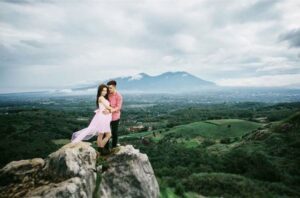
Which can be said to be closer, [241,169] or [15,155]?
[241,169]

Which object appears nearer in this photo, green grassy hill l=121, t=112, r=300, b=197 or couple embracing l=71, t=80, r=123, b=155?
couple embracing l=71, t=80, r=123, b=155

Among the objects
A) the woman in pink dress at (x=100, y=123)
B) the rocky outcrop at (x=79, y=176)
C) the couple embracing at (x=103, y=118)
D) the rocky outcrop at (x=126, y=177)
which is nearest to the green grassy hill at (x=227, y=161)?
the rocky outcrop at (x=126, y=177)

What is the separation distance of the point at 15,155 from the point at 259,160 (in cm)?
6785

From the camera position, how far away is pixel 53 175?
42.3ft

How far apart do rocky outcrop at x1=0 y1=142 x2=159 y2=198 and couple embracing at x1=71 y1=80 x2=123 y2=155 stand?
77cm

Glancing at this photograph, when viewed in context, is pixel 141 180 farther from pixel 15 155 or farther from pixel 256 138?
pixel 256 138

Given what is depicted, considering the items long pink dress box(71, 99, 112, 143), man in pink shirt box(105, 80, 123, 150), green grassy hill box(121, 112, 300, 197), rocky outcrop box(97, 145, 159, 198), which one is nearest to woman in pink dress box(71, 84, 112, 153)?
long pink dress box(71, 99, 112, 143)

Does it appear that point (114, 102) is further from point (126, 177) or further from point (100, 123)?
point (126, 177)

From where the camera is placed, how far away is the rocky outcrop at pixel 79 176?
12.2 metres

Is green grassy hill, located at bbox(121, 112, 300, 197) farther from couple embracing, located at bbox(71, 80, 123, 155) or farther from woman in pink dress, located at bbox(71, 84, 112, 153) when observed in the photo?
woman in pink dress, located at bbox(71, 84, 112, 153)

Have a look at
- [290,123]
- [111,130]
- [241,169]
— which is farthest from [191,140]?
[111,130]

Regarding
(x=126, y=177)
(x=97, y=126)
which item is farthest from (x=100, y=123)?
(x=126, y=177)

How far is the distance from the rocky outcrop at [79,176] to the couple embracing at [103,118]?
77 centimetres

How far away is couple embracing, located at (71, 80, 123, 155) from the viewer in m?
15.5
